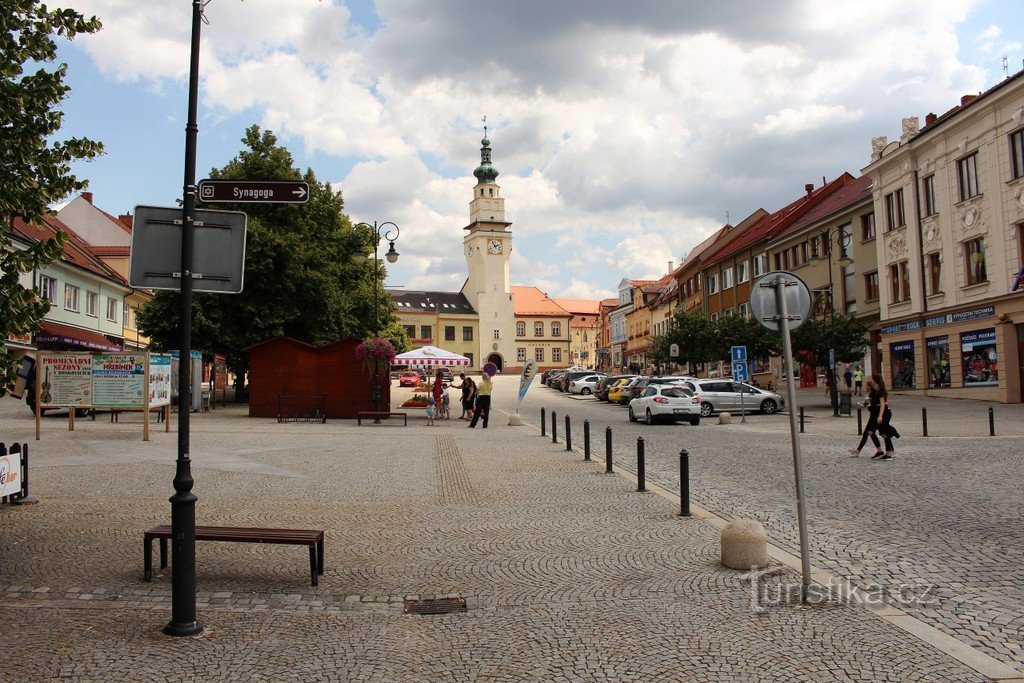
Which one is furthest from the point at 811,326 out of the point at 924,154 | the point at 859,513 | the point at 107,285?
the point at 107,285

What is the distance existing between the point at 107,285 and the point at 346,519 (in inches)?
1727

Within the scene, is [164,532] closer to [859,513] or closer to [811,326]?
[859,513]

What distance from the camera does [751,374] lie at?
58.5 m

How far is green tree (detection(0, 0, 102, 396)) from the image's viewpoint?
7.14m

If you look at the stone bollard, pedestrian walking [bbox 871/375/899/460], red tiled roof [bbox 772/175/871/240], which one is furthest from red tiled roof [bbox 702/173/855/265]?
the stone bollard

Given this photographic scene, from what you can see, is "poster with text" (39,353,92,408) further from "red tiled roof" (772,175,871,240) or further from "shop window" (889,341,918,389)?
"red tiled roof" (772,175,871,240)

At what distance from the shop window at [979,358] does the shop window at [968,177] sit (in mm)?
5787

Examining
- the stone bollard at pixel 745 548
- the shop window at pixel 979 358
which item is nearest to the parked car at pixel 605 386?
the shop window at pixel 979 358

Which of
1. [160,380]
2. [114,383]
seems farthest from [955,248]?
[114,383]

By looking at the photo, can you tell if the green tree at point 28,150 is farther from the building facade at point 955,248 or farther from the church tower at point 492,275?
the church tower at point 492,275

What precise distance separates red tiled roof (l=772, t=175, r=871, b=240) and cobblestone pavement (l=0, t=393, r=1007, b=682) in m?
38.2

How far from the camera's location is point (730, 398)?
3350 centimetres

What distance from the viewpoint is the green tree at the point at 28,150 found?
23.4 ft

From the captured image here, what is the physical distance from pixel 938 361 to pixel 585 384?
25.8 meters
